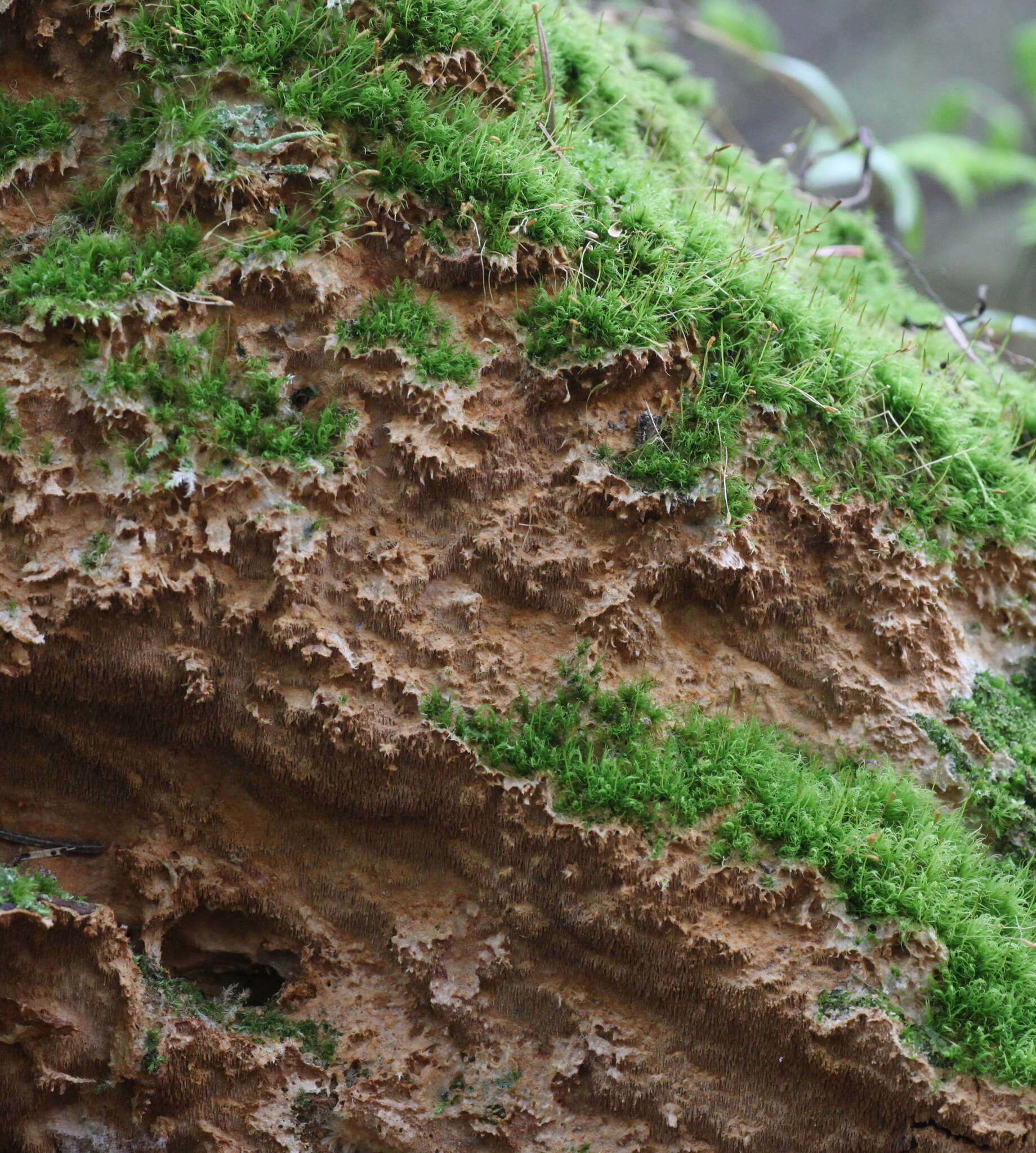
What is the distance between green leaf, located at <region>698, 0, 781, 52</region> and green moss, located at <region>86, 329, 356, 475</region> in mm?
6468

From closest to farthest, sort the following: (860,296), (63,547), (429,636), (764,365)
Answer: (63,547) → (429,636) → (764,365) → (860,296)

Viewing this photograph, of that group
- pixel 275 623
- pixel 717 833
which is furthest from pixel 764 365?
pixel 275 623

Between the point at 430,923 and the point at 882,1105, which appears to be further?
the point at 430,923

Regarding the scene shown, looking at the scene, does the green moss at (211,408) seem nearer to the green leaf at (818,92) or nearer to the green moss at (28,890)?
the green moss at (28,890)

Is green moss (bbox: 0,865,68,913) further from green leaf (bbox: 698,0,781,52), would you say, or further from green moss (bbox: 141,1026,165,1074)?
green leaf (bbox: 698,0,781,52)

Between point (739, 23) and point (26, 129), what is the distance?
24.2 feet

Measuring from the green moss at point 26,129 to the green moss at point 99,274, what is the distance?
33cm

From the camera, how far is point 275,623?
288 centimetres

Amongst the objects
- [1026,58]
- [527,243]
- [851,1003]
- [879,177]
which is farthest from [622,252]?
[1026,58]

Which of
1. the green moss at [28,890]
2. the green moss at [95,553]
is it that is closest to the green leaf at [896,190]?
the green moss at [95,553]

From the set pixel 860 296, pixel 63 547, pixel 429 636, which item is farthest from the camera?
pixel 860 296

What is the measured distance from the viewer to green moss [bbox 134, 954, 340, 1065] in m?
2.97

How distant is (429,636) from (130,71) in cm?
211

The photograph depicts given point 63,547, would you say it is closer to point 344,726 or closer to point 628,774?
point 344,726
